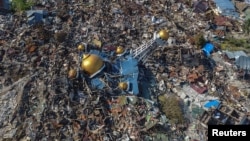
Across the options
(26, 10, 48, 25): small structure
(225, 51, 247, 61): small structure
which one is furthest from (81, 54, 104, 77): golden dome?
(225, 51, 247, 61): small structure

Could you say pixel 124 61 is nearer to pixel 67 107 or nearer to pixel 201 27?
pixel 67 107

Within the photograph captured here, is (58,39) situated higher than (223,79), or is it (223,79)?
(58,39)

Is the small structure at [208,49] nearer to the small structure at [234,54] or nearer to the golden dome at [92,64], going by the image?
the small structure at [234,54]

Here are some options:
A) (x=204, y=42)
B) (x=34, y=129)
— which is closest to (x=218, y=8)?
(x=204, y=42)

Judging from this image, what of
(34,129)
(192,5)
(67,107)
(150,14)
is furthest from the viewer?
(192,5)

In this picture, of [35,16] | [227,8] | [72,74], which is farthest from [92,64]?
[227,8]

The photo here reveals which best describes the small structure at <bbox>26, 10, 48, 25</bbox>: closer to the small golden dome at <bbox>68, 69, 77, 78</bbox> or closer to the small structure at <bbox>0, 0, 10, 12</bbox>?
the small structure at <bbox>0, 0, 10, 12</bbox>

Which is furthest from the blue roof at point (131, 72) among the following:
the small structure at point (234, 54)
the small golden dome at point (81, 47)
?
the small structure at point (234, 54)

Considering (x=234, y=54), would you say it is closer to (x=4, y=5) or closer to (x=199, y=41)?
(x=199, y=41)
